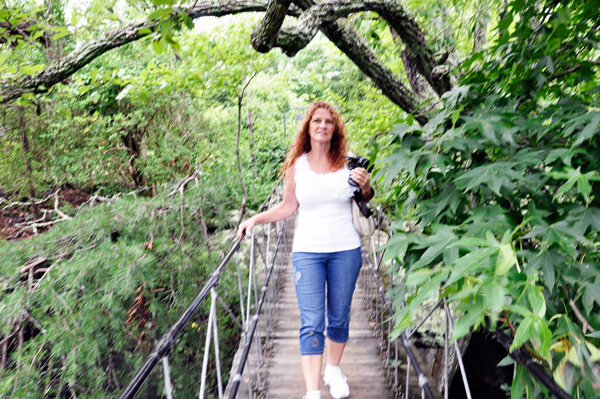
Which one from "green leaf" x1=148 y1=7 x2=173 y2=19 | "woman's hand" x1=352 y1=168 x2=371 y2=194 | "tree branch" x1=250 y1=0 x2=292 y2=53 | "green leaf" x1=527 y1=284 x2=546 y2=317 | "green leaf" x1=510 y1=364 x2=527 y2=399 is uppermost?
"tree branch" x1=250 y1=0 x2=292 y2=53

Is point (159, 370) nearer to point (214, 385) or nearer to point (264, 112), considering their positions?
point (214, 385)

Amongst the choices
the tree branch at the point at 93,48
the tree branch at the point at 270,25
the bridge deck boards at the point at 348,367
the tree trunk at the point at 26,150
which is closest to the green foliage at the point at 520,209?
the tree branch at the point at 270,25

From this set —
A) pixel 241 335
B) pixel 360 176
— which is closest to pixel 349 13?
pixel 360 176

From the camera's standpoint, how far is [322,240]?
65.6 inches

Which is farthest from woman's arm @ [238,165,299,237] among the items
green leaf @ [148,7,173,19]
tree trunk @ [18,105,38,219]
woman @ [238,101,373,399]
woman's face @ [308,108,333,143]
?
tree trunk @ [18,105,38,219]

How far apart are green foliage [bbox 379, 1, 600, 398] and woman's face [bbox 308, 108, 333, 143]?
612 millimetres

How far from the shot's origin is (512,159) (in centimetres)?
103

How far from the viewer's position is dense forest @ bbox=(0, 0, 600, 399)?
0.76 metres

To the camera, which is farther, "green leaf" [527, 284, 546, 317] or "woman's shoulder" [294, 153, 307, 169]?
"woman's shoulder" [294, 153, 307, 169]

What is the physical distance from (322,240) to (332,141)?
1.93ft

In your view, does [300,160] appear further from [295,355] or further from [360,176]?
[295,355]

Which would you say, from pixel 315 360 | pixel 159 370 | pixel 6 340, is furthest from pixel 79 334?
pixel 315 360

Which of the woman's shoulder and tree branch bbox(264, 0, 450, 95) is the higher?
tree branch bbox(264, 0, 450, 95)

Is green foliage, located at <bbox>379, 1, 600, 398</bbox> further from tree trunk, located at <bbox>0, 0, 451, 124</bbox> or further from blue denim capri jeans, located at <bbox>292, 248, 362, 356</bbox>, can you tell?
tree trunk, located at <bbox>0, 0, 451, 124</bbox>
